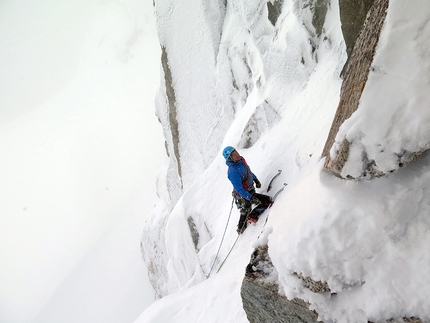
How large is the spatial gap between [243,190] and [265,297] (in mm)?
2570

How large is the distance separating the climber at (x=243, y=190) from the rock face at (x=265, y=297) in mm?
2332

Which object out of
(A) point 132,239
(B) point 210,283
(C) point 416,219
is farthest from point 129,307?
(C) point 416,219

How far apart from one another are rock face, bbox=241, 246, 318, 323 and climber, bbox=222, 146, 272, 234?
2.33 metres

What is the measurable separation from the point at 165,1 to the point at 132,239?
25527mm

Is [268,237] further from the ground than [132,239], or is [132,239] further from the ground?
[132,239]

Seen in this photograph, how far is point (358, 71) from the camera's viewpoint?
7.09 feet

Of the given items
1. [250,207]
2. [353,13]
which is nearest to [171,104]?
[250,207]

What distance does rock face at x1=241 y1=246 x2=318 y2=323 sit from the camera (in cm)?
248

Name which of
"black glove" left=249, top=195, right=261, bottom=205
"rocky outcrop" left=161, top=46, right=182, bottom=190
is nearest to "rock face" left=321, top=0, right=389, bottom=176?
"black glove" left=249, top=195, right=261, bottom=205

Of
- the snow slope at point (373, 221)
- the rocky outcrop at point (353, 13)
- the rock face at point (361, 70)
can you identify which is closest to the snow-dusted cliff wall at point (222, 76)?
the rocky outcrop at point (353, 13)

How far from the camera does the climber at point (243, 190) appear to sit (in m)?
5.01

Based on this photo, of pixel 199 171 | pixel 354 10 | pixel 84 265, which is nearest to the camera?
pixel 354 10

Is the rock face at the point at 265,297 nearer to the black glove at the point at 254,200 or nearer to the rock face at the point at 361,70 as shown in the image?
the rock face at the point at 361,70

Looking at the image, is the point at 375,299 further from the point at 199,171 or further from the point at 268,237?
the point at 199,171
